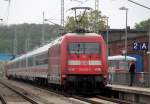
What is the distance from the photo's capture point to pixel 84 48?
103 ft

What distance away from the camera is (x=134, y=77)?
34.0 meters

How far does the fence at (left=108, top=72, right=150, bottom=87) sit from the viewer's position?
31.7 meters

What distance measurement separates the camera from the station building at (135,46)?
45.6m

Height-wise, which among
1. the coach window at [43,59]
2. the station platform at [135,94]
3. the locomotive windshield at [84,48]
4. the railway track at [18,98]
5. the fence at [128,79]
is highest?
the locomotive windshield at [84,48]

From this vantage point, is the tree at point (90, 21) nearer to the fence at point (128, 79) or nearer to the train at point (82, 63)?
the fence at point (128, 79)

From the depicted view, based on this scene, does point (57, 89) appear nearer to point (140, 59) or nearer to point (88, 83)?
point (88, 83)

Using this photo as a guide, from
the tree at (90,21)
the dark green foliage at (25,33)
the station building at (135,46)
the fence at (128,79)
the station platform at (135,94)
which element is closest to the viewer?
the station platform at (135,94)

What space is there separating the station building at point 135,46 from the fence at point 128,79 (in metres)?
3.50

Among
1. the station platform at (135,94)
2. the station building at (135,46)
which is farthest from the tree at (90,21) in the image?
the station platform at (135,94)

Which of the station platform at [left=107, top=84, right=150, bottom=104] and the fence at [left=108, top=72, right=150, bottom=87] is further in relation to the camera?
the fence at [left=108, top=72, right=150, bottom=87]

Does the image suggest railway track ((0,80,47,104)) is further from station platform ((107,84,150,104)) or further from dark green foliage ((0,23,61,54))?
dark green foliage ((0,23,61,54))

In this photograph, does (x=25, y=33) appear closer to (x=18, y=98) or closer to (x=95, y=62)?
(x=95, y=62)

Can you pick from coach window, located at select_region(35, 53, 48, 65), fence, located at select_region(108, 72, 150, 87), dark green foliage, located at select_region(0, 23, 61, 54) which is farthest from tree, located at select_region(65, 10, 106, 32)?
fence, located at select_region(108, 72, 150, 87)

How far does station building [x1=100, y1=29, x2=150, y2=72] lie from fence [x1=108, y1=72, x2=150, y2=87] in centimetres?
350
